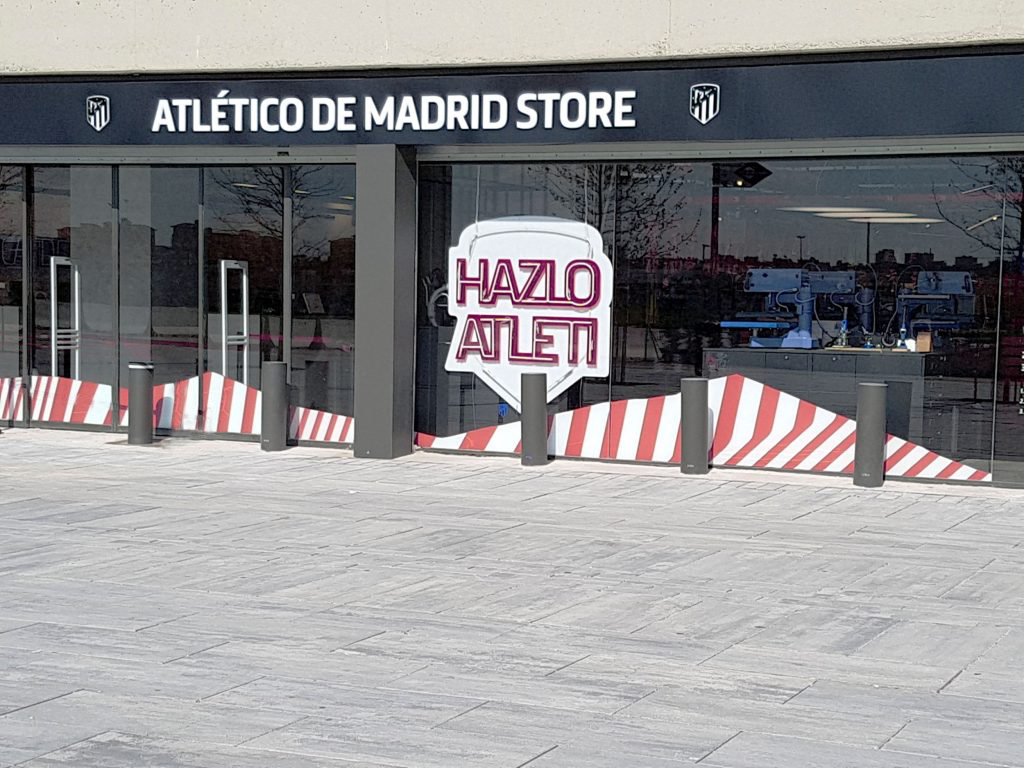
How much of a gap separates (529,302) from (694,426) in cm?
241

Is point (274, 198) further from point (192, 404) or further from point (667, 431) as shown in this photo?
point (667, 431)

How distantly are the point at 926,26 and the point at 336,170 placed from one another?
6.37m

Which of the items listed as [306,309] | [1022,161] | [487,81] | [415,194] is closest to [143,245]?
[306,309]

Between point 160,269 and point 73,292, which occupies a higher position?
point 160,269

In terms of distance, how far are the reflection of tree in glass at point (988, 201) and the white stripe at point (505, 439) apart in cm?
486

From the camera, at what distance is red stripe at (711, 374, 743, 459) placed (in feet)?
51.1

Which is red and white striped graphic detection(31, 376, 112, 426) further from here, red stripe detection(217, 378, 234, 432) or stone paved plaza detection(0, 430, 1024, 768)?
stone paved plaza detection(0, 430, 1024, 768)

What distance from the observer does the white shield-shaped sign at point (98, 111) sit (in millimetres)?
17594

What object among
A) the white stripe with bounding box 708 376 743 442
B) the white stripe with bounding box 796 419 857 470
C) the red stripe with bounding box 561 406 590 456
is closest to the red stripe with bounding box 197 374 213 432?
the red stripe with bounding box 561 406 590 456

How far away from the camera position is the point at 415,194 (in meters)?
16.6

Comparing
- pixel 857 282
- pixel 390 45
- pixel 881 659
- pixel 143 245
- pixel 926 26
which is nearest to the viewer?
pixel 881 659

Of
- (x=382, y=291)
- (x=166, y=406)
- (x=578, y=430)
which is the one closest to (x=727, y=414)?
(x=578, y=430)

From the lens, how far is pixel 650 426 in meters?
15.9

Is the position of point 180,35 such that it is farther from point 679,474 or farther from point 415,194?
point 679,474
